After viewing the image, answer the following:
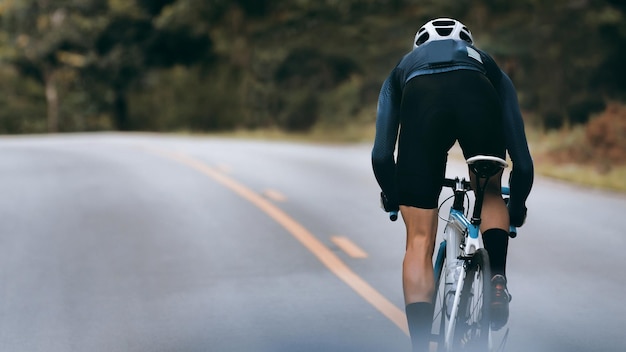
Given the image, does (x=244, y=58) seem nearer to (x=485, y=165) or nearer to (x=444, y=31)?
(x=444, y=31)

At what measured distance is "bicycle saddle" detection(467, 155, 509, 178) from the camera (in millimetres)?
4684

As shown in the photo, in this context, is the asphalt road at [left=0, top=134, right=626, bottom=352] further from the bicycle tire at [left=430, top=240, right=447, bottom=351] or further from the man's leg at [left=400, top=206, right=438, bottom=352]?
the man's leg at [left=400, top=206, right=438, bottom=352]

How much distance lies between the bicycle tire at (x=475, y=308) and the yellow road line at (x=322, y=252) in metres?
1.79

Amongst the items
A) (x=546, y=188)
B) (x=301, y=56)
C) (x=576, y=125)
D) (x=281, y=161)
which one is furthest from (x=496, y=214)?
(x=301, y=56)

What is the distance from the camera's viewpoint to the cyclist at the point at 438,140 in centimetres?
479

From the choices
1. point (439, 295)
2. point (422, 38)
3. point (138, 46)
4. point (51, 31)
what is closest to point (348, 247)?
point (439, 295)

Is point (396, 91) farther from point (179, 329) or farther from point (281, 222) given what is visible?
point (281, 222)

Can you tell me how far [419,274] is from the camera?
4918mm

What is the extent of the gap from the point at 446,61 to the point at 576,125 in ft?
65.5

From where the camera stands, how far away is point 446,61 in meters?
4.82

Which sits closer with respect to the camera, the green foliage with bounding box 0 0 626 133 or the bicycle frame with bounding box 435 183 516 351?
the bicycle frame with bounding box 435 183 516 351

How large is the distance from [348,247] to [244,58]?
3192 centimetres

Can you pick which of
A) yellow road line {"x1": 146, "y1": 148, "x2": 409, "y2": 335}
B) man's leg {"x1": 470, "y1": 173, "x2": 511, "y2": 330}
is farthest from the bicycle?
yellow road line {"x1": 146, "y1": 148, "x2": 409, "y2": 335}

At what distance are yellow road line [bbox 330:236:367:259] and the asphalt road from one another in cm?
3
